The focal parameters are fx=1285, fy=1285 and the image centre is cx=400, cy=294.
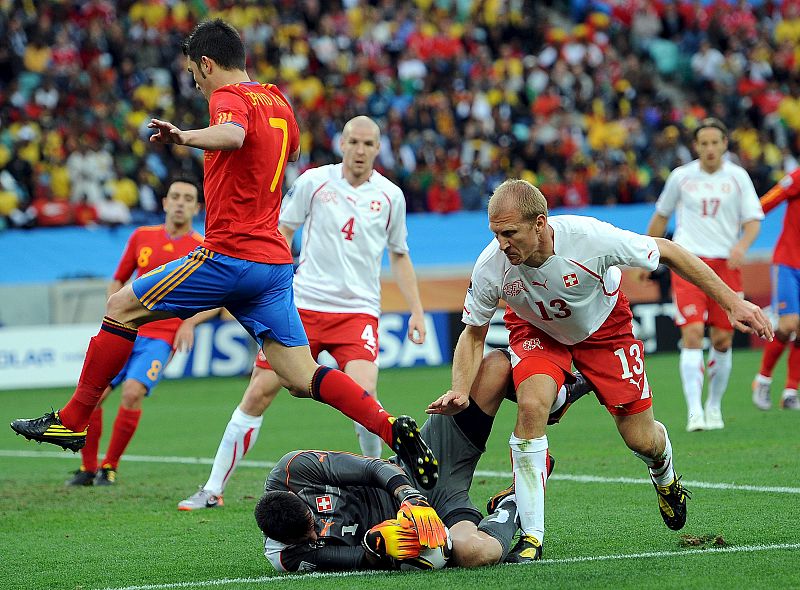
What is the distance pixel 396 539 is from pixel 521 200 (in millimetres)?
1599

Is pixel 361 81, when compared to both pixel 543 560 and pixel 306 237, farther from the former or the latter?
pixel 543 560

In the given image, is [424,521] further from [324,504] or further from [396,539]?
[324,504]

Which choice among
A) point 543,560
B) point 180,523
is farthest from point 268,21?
point 543,560

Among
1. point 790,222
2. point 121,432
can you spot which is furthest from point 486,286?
point 790,222

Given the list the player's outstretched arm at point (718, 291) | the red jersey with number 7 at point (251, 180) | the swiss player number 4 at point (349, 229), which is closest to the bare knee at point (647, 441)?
the player's outstretched arm at point (718, 291)

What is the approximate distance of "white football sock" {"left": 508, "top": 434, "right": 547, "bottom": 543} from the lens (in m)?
6.05

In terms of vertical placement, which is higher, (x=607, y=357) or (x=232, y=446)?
(x=607, y=357)

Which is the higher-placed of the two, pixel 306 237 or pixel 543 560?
pixel 306 237

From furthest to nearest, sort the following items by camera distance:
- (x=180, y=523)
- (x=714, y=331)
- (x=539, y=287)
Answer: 1. (x=714, y=331)
2. (x=180, y=523)
3. (x=539, y=287)

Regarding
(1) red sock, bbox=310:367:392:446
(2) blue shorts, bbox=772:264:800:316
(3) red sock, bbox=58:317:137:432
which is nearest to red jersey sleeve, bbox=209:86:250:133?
(3) red sock, bbox=58:317:137:432

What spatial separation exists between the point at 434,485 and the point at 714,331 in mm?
6002

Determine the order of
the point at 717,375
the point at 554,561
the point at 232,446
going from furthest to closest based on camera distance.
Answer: the point at 717,375 → the point at 232,446 → the point at 554,561

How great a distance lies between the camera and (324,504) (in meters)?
6.08

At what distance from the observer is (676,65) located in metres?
28.7
